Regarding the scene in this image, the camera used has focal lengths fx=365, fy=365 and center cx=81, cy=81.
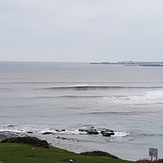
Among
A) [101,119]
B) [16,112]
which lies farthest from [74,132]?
[16,112]

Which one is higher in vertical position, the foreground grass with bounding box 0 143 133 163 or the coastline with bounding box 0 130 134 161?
the foreground grass with bounding box 0 143 133 163

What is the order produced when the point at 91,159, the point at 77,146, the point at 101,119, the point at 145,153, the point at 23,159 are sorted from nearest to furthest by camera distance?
the point at 23,159 < the point at 91,159 < the point at 145,153 < the point at 77,146 < the point at 101,119

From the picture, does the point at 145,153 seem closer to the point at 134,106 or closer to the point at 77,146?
the point at 77,146

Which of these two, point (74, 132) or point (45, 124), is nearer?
point (74, 132)

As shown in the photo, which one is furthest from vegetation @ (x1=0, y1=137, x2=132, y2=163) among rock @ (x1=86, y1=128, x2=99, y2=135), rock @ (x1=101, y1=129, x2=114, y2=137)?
rock @ (x1=86, y1=128, x2=99, y2=135)

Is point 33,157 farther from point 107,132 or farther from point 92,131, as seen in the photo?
point 92,131

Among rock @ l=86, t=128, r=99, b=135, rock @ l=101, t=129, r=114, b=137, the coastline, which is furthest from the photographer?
rock @ l=86, t=128, r=99, b=135

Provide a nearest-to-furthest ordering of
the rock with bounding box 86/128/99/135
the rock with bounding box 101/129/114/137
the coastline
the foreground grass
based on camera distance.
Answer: the foreground grass, the coastline, the rock with bounding box 101/129/114/137, the rock with bounding box 86/128/99/135

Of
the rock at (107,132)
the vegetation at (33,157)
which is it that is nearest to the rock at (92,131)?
the rock at (107,132)

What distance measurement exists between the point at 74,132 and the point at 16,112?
1557cm

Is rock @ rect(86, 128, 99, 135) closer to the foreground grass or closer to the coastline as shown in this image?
the coastline

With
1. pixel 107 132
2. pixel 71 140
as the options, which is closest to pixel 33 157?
pixel 71 140

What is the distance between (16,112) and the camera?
49500 millimetres

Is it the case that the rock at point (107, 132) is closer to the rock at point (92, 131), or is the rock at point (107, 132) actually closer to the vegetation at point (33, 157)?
the rock at point (92, 131)
